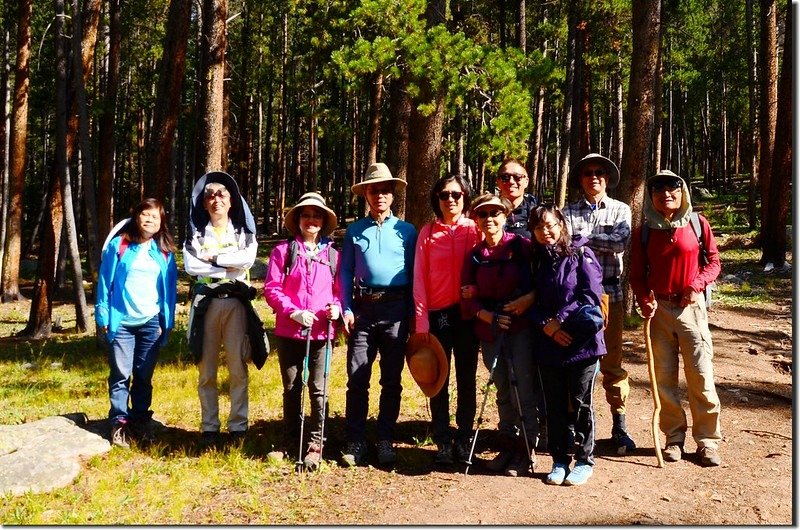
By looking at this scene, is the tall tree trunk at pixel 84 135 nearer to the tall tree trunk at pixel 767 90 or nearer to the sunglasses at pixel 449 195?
the sunglasses at pixel 449 195

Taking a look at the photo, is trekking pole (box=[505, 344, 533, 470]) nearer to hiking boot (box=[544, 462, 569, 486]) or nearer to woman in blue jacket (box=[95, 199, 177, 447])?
hiking boot (box=[544, 462, 569, 486])

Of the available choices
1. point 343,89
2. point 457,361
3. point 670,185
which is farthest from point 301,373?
point 343,89

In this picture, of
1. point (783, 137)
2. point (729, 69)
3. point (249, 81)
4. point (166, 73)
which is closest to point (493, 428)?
point (166, 73)

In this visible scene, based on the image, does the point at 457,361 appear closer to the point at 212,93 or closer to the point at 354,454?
the point at 354,454

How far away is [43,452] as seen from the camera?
581 centimetres

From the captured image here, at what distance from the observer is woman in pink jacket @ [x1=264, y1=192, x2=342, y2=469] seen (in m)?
5.82

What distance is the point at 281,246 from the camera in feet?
19.5

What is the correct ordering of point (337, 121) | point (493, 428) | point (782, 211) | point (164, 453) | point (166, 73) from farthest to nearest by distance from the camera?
point (782, 211) → point (337, 121) → point (166, 73) → point (493, 428) → point (164, 453)

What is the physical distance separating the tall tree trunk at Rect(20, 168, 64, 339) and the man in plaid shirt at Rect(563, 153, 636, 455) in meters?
11.5

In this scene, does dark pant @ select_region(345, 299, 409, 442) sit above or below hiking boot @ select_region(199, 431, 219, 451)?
above

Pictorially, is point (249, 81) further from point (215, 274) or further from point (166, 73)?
point (215, 274)

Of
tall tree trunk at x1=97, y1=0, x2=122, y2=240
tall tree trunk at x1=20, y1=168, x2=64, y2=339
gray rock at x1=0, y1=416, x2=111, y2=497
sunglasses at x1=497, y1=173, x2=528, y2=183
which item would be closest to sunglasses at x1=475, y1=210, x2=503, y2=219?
sunglasses at x1=497, y1=173, x2=528, y2=183

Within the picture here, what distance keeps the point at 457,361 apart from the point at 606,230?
1.63 meters

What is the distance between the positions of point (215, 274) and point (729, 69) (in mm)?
39533
